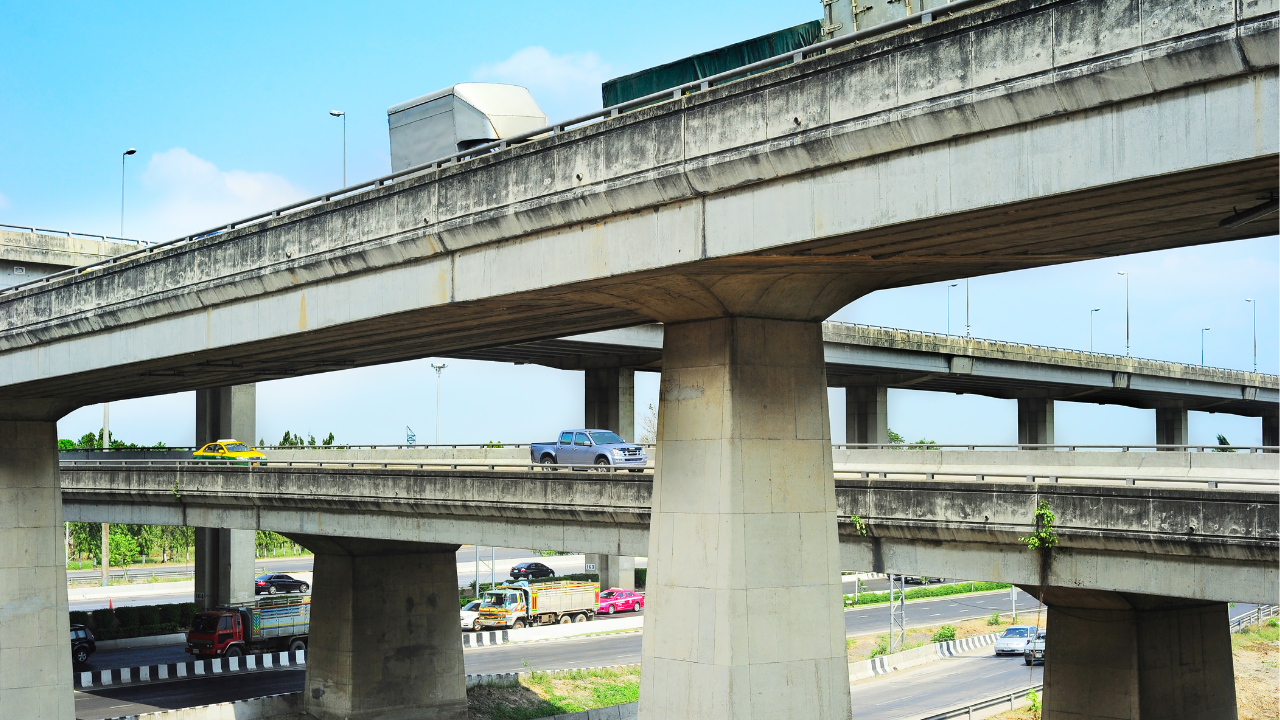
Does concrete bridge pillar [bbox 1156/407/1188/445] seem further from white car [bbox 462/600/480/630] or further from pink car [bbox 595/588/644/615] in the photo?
white car [bbox 462/600/480/630]

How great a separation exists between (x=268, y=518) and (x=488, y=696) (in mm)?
9721

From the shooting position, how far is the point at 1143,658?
2527 centimetres

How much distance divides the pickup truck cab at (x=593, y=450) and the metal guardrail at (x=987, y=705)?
11952mm

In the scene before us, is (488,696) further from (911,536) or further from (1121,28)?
(1121,28)

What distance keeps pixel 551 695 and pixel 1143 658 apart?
2166 centimetres

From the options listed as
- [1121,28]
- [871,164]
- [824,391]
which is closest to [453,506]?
[824,391]

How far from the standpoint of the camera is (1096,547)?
18844mm

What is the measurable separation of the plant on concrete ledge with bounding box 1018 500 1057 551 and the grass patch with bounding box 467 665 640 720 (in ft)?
74.7

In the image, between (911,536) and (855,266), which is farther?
(911,536)

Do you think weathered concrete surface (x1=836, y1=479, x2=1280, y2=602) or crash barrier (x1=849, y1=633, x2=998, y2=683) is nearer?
weathered concrete surface (x1=836, y1=479, x2=1280, y2=602)

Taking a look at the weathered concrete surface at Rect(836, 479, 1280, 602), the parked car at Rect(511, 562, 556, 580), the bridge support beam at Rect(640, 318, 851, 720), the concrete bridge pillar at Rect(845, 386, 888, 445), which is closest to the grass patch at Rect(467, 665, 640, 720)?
the weathered concrete surface at Rect(836, 479, 1280, 602)

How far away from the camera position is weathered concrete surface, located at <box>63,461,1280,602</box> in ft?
57.0

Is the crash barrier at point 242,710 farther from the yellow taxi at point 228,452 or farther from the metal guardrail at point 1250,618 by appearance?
the metal guardrail at point 1250,618

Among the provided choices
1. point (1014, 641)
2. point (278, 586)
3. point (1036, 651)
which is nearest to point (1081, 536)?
point (1036, 651)
